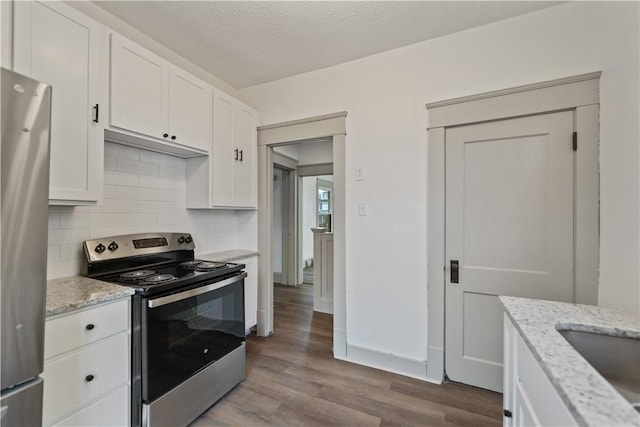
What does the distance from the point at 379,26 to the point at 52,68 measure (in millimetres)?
2018

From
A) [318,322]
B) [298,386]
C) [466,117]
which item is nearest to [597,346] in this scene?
[466,117]

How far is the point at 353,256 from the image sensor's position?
2453mm

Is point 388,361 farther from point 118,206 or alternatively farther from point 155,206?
point 118,206

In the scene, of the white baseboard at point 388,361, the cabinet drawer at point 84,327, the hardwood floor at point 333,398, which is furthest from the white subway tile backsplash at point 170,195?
the white baseboard at point 388,361

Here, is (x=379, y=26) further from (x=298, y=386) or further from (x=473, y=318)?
(x=298, y=386)

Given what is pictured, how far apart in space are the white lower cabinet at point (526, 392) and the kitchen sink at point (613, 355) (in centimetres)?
19

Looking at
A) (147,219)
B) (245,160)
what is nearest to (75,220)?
(147,219)

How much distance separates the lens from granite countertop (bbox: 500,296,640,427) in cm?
56

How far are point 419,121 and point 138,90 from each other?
6.67 ft

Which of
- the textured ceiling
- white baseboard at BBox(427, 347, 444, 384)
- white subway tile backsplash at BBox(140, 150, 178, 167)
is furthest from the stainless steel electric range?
the textured ceiling

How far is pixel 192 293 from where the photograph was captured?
5.57ft

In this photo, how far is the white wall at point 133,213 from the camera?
5.56 ft

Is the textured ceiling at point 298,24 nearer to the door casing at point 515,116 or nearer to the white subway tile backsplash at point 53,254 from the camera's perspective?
the door casing at point 515,116

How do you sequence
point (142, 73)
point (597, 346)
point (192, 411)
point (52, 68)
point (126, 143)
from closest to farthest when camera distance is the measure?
1. point (597, 346)
2. point (52, 68)
3. point (192, 411)
4. point (142, 73)
5. point (126, 143)
